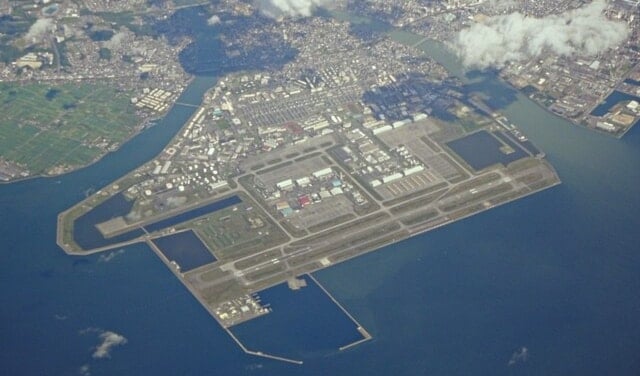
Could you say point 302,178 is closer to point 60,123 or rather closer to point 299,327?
point 299,327

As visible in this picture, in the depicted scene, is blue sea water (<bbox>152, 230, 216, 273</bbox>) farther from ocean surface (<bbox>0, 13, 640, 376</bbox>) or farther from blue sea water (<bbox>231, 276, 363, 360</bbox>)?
blue sea water (<bbox>231, 276, 363, 360</bbox>)

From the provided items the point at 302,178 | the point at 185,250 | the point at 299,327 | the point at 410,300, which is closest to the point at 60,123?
the point at 185,250

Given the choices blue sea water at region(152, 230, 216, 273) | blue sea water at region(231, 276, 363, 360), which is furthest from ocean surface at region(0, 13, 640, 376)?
blue sea water at region(152, 230, 216, 273)

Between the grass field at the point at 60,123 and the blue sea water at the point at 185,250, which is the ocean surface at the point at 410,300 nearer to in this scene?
the blue sea water at the point at 185,250

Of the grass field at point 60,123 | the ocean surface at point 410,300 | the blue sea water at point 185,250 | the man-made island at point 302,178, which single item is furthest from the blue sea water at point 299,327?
the grass field at point 60,123

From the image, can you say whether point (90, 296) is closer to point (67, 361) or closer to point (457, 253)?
point (67, 361)

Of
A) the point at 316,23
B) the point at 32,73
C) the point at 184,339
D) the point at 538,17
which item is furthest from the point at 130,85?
the point at 538,17
